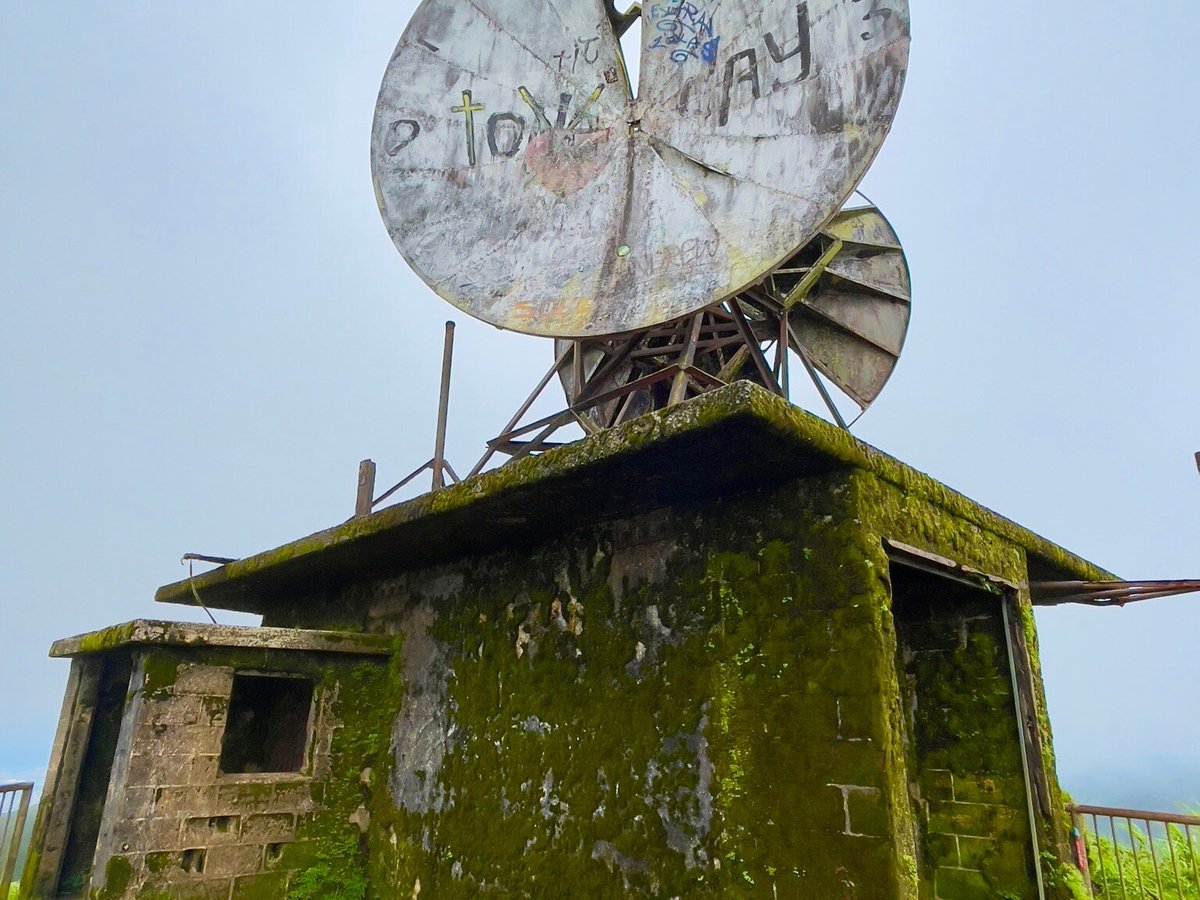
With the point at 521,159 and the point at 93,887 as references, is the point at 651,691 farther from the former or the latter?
the point at 521,159

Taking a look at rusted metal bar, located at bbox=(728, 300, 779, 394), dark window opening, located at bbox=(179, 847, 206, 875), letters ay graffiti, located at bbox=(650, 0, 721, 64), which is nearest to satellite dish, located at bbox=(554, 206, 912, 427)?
rusted metal bar, located at bbox=(728, 300, 779, 394)

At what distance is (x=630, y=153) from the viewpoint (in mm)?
5711

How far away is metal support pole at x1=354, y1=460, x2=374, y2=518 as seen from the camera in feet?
26.6

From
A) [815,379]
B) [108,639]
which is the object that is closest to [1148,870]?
[815,379]

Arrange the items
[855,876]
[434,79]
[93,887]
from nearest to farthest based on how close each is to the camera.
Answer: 1. [855,876]
2. [93,887]
3. [434,79]

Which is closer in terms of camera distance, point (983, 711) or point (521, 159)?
point (983, 711)

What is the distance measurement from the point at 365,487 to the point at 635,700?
14.8ft

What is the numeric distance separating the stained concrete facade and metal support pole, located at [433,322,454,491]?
735 millimetres

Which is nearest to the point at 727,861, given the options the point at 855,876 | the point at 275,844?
the point at 855,876

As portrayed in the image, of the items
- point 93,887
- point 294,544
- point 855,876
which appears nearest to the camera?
point 855,876

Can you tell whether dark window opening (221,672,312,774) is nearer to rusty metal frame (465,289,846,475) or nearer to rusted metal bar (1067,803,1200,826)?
rusty metal frame (465,289,846,475)

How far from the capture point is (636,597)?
461 centimetres

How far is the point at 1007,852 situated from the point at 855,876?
6.56 feet

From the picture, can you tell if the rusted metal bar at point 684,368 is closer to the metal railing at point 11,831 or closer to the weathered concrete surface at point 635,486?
the weathered concrete surface at point 635,486
